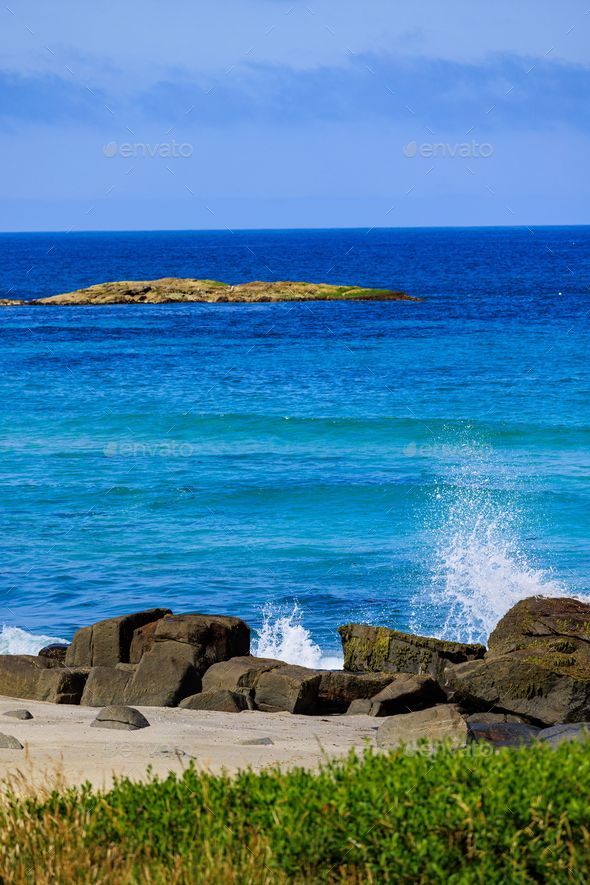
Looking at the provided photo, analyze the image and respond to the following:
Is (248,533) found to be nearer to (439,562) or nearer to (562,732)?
(439,562)

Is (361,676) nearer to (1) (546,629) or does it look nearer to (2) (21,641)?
(1) (546,629)

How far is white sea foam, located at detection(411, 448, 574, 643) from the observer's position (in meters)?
20.4

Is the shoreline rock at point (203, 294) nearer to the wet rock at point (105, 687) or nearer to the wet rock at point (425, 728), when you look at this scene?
the wet rock at point (105, 687)

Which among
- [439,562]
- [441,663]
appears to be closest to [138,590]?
[439,562]

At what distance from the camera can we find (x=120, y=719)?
11.8 meters

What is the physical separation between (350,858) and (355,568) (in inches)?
669

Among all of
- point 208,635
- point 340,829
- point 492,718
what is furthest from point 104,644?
point 340,829

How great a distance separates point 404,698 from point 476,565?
1063cm

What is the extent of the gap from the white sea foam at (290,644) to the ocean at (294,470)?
52 mm

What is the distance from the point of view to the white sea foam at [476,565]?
2044 centimetres

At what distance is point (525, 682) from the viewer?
42.6 ft

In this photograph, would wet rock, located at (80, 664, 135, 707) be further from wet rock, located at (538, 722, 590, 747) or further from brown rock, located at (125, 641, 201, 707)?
wet rock, located at (538, 722, 590, 747)

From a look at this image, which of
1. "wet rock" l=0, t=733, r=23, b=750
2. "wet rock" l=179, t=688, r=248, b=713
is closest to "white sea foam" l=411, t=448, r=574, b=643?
"wet rock" l=179, t=688, r=248, b=713

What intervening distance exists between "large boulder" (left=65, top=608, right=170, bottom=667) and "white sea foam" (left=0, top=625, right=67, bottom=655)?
226 cm
